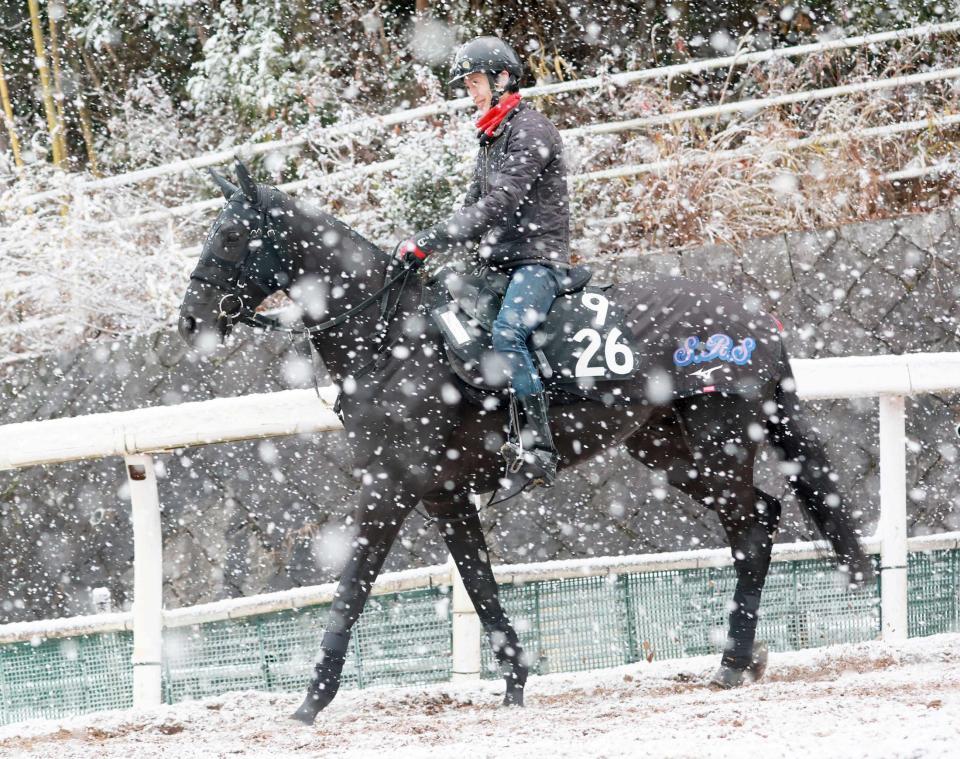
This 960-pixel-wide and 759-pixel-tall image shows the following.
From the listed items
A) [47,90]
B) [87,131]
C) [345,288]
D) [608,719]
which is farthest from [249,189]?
[87,131]

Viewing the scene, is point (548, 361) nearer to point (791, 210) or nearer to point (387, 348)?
point (387, 348)

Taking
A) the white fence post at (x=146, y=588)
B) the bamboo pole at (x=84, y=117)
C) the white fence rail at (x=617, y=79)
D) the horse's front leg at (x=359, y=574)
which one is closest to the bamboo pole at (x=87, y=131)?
the bamboo pole at (x=84, y=117)

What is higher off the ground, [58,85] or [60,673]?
[58,85]

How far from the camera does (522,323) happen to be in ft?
13.6

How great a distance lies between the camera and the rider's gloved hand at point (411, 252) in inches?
167

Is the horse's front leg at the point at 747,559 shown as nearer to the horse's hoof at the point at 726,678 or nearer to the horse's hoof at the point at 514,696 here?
the horse's hoof at the point at 726,678

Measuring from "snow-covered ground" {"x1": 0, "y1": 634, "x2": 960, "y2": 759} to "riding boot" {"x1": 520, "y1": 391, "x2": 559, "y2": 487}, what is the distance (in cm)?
84

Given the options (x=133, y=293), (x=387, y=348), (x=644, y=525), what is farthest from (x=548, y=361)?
(x=133, y=293)

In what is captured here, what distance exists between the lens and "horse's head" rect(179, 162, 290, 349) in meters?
4.17

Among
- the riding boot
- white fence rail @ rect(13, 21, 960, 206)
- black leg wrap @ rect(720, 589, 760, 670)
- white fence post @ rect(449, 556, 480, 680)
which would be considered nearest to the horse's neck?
the riding boot

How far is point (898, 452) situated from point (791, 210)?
3103 mm

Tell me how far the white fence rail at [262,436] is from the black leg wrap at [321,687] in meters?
0.60

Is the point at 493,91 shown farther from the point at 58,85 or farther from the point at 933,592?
the point at 58,85

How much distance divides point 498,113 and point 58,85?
923cm
